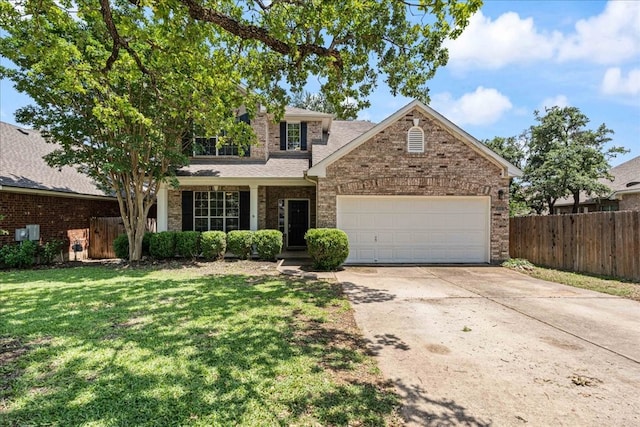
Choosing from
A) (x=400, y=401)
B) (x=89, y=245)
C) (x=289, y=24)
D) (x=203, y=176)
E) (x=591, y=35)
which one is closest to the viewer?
(x=400, y=401)

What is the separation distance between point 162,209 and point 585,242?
568 inches

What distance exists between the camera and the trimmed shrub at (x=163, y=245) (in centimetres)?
1220

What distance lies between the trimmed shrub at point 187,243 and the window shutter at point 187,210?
144 centimetres

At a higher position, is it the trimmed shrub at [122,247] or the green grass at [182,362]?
the trimmed shrub at [122,247]

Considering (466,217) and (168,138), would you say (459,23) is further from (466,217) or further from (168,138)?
(168,138)

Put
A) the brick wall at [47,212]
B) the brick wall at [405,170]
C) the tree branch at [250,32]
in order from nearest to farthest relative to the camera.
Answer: the tree branch at [250,32] < the brick wall at [47,212] < the brick wall at [405,170]

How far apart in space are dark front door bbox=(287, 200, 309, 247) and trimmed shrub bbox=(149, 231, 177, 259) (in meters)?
4.94

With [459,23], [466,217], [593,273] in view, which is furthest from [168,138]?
[593,273]

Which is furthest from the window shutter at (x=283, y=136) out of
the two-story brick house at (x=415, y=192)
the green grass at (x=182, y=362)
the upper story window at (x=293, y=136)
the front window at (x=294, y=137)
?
the green grass at (x=182, y=362)

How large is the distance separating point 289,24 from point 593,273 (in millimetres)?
10659

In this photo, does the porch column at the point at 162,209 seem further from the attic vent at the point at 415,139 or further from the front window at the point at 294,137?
the attic vent at the point at 415,139

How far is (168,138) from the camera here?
37.6 ft

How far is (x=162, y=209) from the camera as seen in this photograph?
13383 mm

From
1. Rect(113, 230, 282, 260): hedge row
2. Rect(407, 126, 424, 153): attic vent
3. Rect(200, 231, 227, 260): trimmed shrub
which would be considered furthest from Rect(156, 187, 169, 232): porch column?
Rect(407, 126, 424, 153): attic vent
